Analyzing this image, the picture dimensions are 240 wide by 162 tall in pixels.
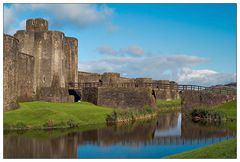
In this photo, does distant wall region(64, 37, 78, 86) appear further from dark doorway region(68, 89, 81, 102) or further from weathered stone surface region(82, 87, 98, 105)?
weathered stone surface region(82, 87, 98, 105)

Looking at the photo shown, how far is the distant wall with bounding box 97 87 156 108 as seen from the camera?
36094mm

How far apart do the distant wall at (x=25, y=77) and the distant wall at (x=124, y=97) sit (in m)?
6.89

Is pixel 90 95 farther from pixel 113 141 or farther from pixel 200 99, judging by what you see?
pixel 113 141

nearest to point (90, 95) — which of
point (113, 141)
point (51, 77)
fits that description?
point (51, 77)

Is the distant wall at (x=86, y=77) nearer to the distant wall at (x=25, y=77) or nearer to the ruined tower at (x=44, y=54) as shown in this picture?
the ruined tower at (x=44, y=54)

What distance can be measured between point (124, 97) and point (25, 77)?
9893 millimetres

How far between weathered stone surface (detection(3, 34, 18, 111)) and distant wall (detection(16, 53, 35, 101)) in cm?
503

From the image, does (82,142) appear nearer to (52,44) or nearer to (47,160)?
(47,160)

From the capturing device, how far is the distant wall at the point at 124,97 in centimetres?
3609

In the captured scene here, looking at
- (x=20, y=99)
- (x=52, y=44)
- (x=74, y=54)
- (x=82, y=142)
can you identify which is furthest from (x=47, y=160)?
(x=74, y=54)

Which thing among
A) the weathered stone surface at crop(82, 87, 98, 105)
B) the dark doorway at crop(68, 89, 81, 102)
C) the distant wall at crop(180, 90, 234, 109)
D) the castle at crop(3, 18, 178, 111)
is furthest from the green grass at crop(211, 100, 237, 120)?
the dark doorway at crop(68, 89, 81, 102)

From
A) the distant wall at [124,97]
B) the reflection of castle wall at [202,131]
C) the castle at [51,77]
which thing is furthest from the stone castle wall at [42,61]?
the reflection of castle wall at [202,131]

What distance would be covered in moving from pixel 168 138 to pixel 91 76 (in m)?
29.0

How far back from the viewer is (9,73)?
82.1 ft
